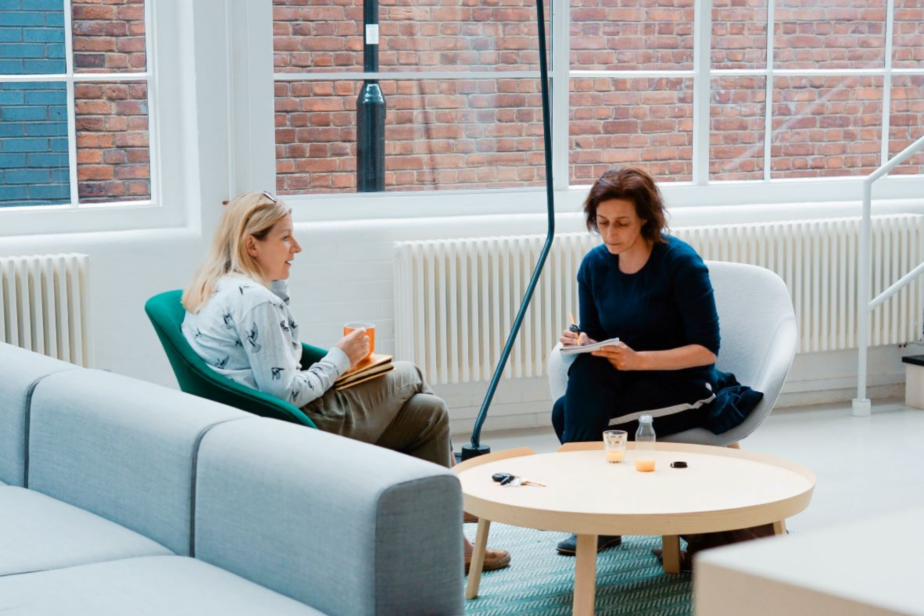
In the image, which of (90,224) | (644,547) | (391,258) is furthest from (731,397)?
(90,224)

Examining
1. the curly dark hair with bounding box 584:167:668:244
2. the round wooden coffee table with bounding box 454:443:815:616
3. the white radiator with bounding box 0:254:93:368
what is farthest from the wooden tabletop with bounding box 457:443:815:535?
the white radiator with bounding box 0:254:93:368

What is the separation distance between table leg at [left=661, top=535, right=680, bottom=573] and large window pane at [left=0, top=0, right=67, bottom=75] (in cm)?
279

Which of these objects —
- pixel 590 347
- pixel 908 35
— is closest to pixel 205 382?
pixel 590 347

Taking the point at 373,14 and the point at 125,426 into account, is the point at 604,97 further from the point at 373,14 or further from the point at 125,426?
the point at 125,426

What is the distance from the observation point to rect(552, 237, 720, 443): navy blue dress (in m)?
3.49

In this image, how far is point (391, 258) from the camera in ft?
15.9

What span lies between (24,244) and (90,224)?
0.30 m

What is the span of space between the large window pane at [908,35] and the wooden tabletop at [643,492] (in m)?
3.34

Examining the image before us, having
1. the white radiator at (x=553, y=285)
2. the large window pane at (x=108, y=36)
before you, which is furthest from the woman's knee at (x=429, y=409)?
the large window pane at (x=108, y=36)

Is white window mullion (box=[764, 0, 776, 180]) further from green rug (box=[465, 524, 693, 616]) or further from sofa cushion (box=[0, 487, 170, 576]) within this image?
sofa cushion (box=[0, 487, 170, 576])

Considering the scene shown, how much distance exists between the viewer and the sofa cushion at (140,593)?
72.4 inches

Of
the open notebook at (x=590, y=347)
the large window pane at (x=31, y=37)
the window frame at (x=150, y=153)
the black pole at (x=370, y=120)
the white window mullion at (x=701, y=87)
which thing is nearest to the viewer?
the open notebook at (x=590, y=347)

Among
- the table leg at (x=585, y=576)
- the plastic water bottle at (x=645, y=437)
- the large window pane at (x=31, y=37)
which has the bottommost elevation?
the table leg at (x=585, y=576)

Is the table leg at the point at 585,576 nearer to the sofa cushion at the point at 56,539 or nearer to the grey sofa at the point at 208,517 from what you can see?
the grey sofa at the point at 208,517
